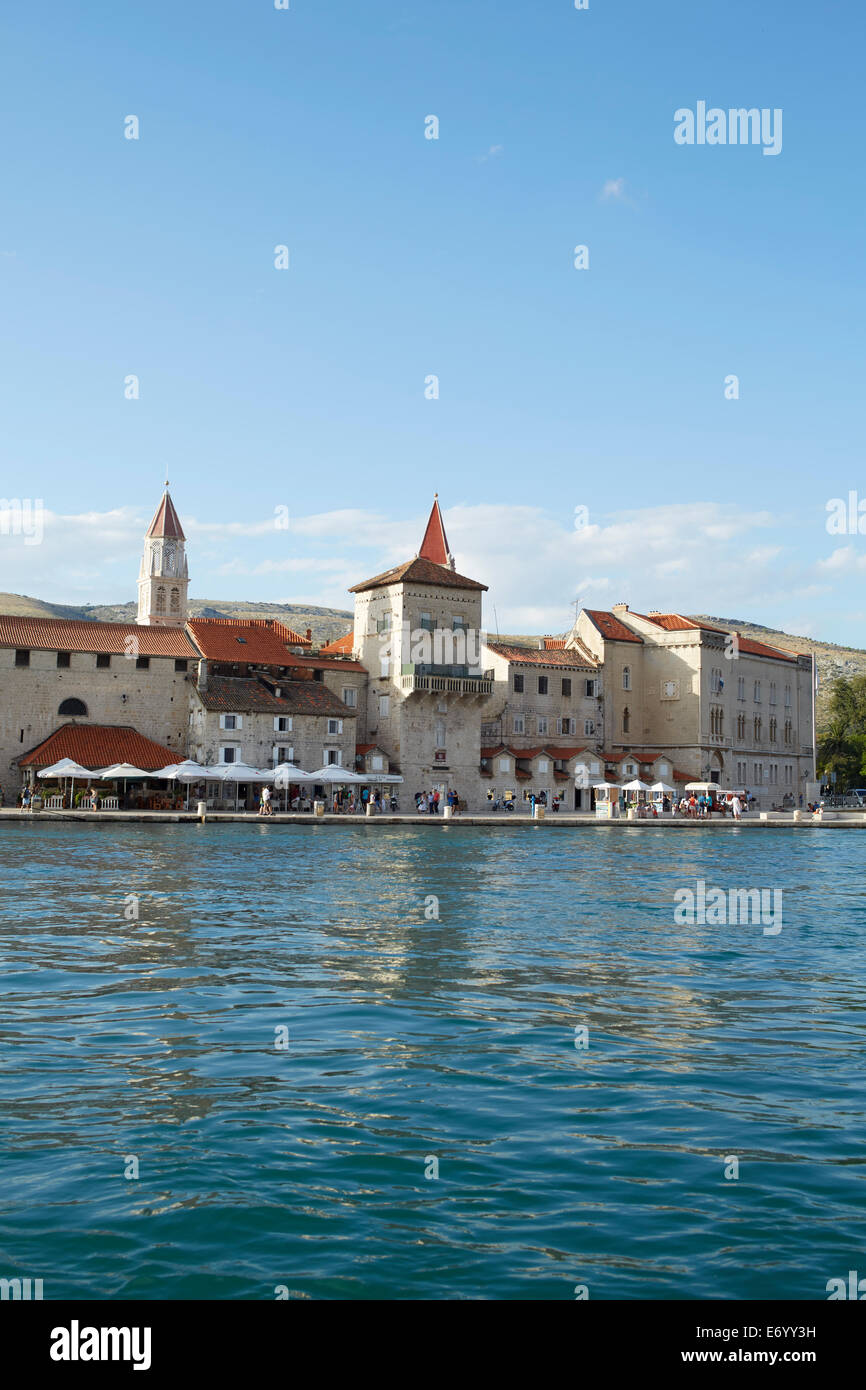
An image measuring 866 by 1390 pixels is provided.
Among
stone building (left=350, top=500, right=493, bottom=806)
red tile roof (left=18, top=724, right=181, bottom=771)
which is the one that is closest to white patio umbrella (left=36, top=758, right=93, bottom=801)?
red tile roof (left=18, top=724, right=181, bottom=771)

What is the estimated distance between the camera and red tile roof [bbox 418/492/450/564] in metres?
75.7

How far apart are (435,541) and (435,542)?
9 centimetres

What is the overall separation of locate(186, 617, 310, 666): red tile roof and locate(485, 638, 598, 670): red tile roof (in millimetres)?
11614

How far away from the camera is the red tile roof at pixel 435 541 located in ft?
248

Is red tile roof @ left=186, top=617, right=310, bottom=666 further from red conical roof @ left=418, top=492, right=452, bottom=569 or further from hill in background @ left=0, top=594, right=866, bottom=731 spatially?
hill in background @ left=0, top=594, right=866, bottom=731

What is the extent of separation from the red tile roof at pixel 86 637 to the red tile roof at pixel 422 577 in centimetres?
1009

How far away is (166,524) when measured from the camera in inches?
2928

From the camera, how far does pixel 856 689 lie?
89812mm

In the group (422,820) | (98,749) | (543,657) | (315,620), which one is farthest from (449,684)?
(315,620)

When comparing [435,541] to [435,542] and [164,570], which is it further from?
[164,570]
